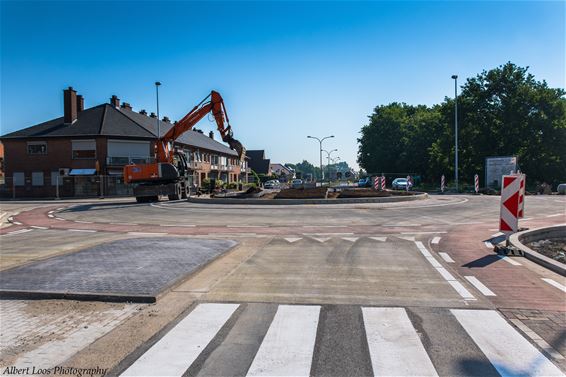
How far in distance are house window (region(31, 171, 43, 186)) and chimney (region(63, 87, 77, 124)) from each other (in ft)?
22.1

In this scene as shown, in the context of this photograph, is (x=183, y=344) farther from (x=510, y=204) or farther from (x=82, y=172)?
(x=82, y=172)

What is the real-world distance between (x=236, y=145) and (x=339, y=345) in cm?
2461

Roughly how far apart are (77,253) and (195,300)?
463 cm

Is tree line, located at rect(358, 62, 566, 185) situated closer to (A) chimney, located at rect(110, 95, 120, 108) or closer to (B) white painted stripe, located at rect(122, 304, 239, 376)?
(A) chimney, located at rect(110, 95, 120, 108)

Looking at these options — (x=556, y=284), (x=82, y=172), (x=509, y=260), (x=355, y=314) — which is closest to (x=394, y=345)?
(x=355, y=314)

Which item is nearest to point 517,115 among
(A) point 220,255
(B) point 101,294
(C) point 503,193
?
(C) point 503,193

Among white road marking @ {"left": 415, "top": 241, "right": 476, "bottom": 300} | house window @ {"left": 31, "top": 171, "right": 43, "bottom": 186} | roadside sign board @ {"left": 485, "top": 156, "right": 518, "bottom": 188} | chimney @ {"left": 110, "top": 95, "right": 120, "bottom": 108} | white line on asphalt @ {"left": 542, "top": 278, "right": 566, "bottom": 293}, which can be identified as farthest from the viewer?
chimney @ {"left": 110, "top": 95, "right": 120, "bottom": 108}

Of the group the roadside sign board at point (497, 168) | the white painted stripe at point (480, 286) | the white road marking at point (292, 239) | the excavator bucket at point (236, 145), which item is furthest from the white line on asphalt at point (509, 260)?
the roadside sign board at point (497, 168)

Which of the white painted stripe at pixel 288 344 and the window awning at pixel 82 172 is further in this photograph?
the window awning at pixel 82 172

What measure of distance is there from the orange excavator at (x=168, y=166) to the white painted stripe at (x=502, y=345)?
78.3ft

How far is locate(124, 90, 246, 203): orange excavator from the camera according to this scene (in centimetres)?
2938

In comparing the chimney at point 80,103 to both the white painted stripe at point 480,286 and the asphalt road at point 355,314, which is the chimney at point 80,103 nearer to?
the asphalt road at point 355,314

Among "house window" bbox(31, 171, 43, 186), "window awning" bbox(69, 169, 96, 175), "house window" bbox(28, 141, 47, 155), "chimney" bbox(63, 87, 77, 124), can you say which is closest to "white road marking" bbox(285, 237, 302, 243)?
"window awning" bbox(69, 169, 96, 175)

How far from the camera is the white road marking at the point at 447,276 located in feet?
20.1
